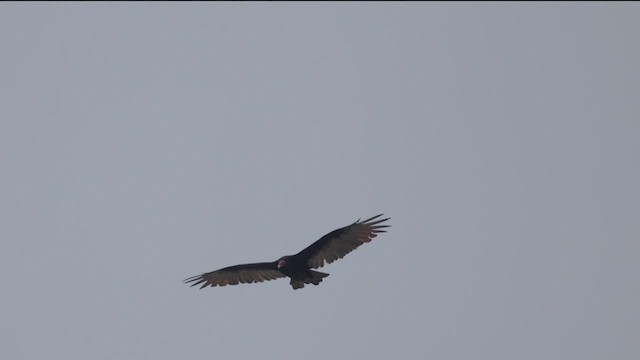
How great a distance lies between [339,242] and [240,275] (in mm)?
2744

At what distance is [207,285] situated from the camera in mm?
23875

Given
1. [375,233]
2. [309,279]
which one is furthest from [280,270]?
[375,233]

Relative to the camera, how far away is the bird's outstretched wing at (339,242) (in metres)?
21.8

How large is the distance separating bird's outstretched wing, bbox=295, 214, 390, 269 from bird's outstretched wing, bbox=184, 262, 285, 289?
4.22 feet

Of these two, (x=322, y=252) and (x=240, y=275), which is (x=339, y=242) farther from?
(x=240, y=275)

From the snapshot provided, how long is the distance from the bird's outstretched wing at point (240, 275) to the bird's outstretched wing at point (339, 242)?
1285 mm

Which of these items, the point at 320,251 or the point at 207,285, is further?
the point at 207,285

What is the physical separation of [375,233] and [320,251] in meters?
1.25

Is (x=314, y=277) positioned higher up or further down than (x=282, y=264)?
further down

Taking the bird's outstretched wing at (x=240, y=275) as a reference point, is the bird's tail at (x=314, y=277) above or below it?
below

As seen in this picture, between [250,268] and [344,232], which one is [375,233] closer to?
[344,232]

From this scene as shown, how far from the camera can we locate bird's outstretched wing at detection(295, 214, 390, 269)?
2180 centimetres

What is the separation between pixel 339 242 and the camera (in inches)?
873

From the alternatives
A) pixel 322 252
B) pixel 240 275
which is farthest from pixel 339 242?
pixel 240 275
